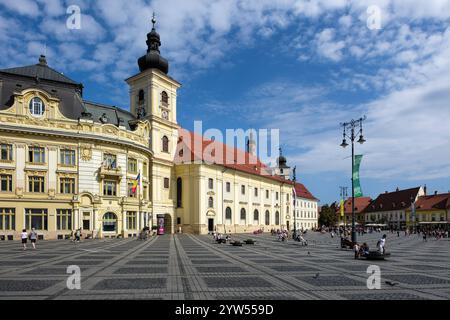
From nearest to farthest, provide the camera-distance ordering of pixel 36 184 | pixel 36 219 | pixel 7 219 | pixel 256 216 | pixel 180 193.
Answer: pixel 7 219 → pixel 36 219 → pixel 36 184 → pixel 180 193 → pixel 256 216

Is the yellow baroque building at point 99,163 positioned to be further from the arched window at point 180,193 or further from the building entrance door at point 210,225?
the building entrance door at point 210,225

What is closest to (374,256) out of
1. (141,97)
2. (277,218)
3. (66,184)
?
(66,184)

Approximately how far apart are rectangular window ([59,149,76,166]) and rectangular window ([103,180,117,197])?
4525 millimetres

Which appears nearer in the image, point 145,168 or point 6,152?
point 6,152

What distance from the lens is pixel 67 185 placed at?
4284 centimetres

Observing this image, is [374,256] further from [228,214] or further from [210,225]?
[228,214]

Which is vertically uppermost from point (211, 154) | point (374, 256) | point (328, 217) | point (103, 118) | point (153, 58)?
point (153, 58)

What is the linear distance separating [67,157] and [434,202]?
93702 millimetres

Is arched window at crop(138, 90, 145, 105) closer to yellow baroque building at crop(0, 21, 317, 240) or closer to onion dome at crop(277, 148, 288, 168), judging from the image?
yellow baroque building at crop(0, 21, 317, 240)

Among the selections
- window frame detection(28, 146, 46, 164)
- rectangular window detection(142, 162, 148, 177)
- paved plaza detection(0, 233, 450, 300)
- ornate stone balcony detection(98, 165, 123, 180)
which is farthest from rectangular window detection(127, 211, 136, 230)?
paved plaza detection(0, 233, 450, 300)

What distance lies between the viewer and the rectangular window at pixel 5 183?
39281 millimetres

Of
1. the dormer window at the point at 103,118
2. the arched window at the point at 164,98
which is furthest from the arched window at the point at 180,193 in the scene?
the dormer window at the point at 103,118

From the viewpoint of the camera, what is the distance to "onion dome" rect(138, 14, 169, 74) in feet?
193
